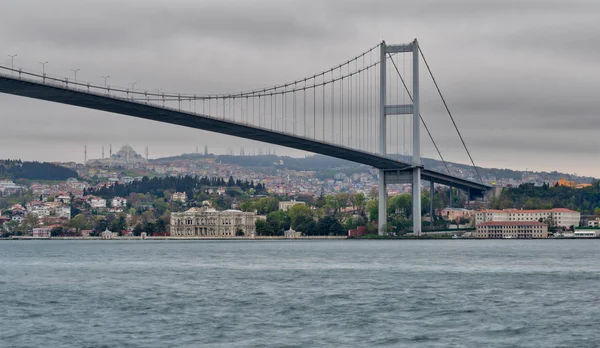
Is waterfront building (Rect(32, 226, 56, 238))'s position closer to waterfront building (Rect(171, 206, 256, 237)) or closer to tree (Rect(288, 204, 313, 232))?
waterfront building (Rect(171, 206, 256, 237))

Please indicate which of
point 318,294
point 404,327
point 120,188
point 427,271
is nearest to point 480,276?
point 427,271

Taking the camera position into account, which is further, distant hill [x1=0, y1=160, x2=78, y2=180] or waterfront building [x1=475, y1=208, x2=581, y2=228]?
distant hill [x1=0, y1=160, x2=78, y2=180]

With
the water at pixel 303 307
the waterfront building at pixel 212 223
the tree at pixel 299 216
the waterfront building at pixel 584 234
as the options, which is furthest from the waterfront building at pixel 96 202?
the water at pixel 303 307

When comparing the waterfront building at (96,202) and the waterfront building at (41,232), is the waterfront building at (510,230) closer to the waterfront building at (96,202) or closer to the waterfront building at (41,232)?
the waterfront building at (41,232)

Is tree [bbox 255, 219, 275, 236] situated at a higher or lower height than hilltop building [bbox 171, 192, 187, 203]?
lower

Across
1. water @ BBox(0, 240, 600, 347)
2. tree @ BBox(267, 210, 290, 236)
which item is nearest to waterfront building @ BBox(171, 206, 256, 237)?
tree @ BBox(267, 210, 290, 236)

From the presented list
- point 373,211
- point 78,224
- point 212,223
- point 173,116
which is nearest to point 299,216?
point 373,211
